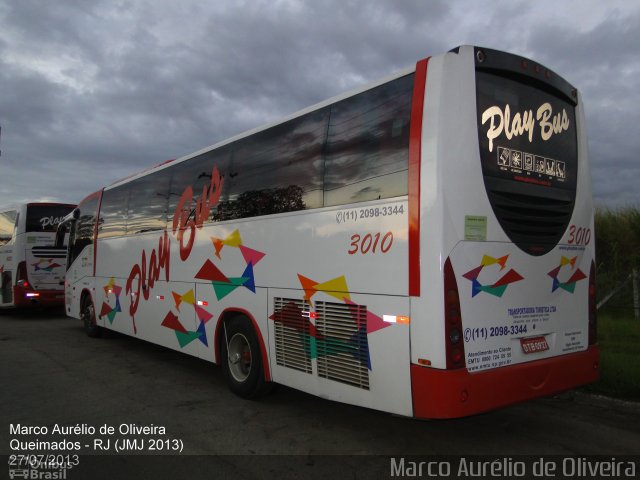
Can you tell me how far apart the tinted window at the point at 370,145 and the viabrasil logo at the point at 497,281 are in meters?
0.86

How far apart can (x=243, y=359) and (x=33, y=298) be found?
1120cm

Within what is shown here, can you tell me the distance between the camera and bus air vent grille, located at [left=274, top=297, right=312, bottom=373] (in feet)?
17.2

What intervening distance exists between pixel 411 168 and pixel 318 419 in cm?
292

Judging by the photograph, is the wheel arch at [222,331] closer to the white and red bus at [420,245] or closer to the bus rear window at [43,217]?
the white and red bus at [420,245]

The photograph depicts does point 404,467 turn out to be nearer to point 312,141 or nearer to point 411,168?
point 411,168

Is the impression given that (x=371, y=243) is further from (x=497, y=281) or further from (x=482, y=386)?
(x=482, y=386)

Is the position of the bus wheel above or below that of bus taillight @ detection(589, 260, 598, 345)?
below

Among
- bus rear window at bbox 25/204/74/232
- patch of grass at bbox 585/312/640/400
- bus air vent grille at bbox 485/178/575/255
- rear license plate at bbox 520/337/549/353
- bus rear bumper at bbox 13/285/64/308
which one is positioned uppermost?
bus rear window at bbox 25/204/74/232

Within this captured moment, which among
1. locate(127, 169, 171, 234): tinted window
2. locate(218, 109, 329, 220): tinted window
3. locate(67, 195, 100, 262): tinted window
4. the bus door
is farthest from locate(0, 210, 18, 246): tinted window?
locate(218, 109, 329, 220): tinted window

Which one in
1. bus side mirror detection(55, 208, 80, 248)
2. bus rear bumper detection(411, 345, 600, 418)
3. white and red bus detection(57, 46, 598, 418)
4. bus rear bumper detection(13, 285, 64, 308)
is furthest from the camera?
bus rear bumper detection(13, 285, 64, 308)

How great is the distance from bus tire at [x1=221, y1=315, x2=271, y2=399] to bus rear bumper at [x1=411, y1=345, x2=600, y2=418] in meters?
2.46

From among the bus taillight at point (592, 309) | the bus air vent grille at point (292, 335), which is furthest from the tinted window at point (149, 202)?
the bus taillight at point (592, 309)

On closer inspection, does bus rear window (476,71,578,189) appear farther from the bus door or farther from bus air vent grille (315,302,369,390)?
the bus door

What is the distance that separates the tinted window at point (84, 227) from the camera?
1127 cm
